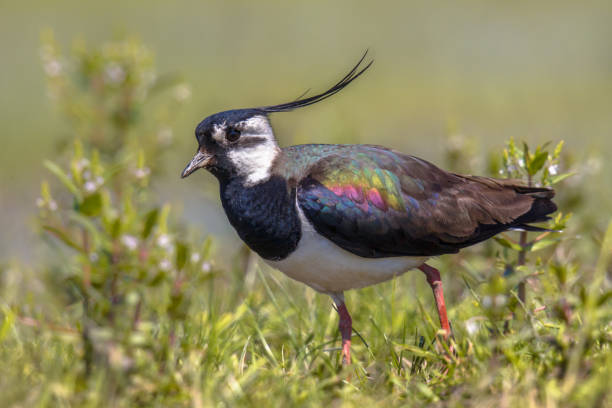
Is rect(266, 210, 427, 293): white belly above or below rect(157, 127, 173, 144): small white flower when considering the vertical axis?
below

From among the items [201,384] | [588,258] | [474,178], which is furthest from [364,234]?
[588,258]

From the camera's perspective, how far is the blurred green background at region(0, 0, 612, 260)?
1117cm

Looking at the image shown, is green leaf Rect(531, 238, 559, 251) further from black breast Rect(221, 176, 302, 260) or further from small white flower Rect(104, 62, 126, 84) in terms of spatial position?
small white flower Rect(104, 62, 126, 84)

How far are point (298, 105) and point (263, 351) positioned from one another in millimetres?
1226

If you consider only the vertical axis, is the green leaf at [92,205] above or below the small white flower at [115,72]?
below

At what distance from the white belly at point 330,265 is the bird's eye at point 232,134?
0.57 meters

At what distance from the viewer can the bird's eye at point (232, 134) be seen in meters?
3.99

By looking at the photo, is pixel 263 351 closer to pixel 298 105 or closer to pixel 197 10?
pixel 298 105

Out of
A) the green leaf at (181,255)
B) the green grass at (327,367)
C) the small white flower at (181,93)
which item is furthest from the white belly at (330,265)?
the small white flower at (181,93)

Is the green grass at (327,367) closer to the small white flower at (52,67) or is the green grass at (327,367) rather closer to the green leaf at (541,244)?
the green leaf at (541,244)

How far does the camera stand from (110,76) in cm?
518

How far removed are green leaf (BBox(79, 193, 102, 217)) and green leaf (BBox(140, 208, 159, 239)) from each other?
6.6 inches

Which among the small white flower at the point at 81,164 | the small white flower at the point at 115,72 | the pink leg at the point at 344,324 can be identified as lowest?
the pink leg at the point at 344,324

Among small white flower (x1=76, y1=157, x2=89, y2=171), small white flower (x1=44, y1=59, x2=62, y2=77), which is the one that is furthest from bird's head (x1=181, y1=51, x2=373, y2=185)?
small white flower (x1=44, y1=59, x2=62, y2=77)
